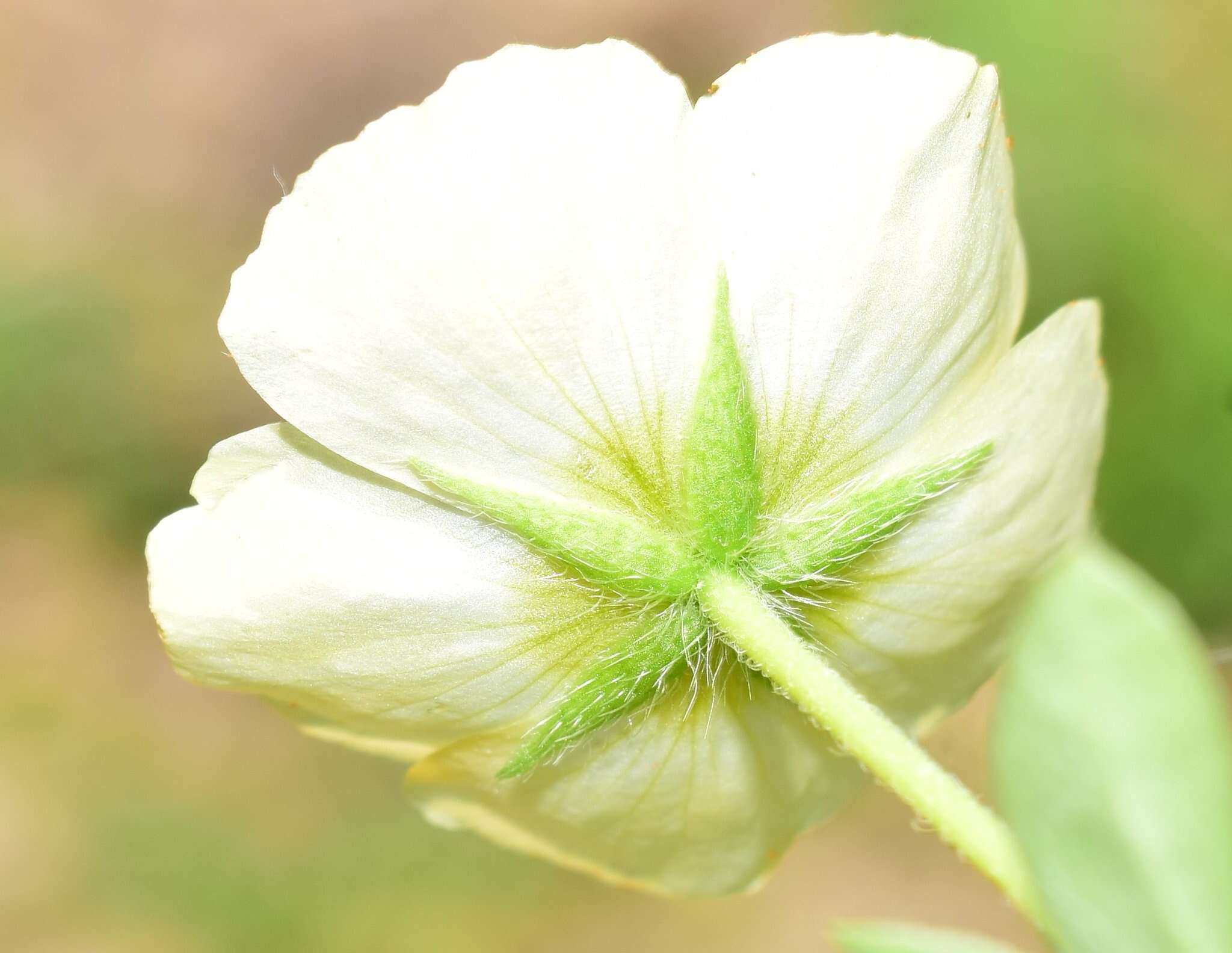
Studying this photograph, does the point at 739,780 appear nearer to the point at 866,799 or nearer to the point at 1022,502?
the point at 1022,502

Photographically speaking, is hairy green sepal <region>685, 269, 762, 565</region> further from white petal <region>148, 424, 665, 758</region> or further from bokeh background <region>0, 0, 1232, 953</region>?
bokeh background <region>0, 0, 1232, 953</region>

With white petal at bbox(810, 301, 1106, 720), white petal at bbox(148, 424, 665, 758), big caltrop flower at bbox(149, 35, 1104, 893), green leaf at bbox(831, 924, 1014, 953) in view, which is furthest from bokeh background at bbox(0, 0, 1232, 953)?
green leaf at bbox(831, 924, 1014, 953)

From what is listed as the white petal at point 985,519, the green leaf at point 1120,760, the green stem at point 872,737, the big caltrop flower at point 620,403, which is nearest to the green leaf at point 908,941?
the green leaf at point 1120,760

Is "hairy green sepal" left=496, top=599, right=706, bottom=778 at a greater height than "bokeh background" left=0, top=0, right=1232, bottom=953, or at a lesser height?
greater

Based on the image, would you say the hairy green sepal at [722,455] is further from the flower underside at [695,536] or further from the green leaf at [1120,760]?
the green leaf at [1120,760]

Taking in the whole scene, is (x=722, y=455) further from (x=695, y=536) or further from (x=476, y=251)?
(x=476, y=251)

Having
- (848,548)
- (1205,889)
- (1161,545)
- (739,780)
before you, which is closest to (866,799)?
(1161,545)

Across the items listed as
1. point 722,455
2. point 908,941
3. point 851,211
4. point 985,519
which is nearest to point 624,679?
point 722,455
